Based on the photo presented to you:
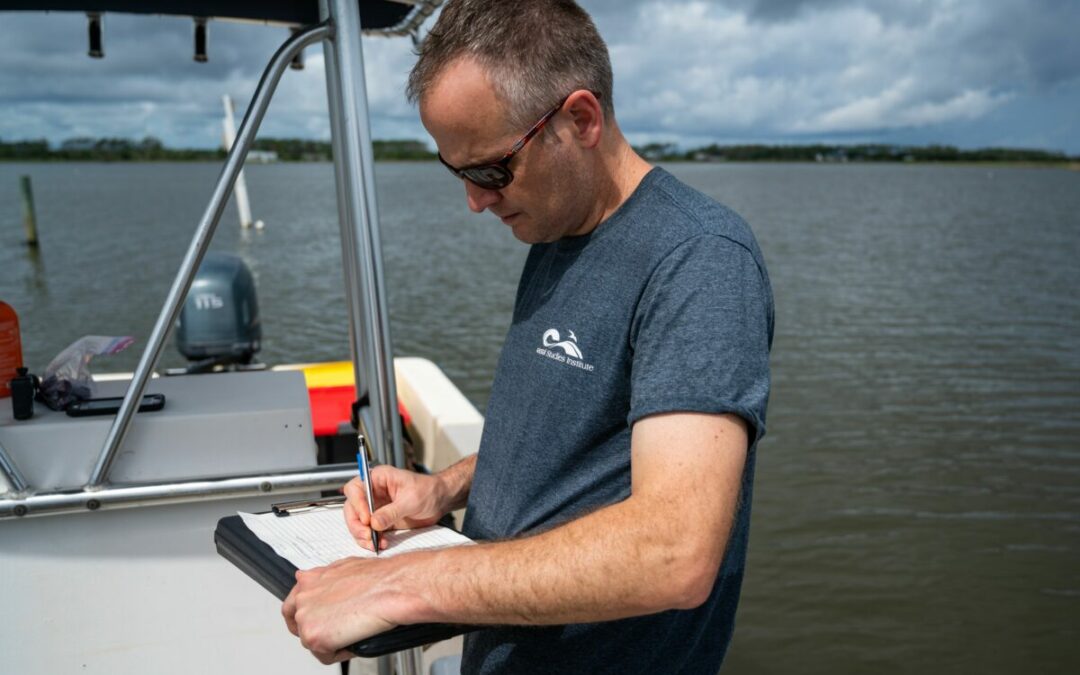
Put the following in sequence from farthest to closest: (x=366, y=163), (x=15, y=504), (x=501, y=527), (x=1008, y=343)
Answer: (x=1008, y=343), (x=366, y=163), (x=15, y=504), (x=501, y=527)

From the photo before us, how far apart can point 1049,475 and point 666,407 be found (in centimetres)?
758

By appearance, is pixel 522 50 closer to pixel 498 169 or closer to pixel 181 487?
pixel 498 169

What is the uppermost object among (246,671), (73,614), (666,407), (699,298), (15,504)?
(699,298)

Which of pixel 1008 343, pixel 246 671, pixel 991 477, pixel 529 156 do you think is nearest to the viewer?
pixel 529 156

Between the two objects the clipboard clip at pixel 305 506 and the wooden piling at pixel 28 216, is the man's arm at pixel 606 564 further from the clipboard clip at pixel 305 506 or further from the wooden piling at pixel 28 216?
the wooden piling at pixel 28 216

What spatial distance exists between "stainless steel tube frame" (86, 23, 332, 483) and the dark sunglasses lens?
2.47 feet

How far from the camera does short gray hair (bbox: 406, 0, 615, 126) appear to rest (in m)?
1.19

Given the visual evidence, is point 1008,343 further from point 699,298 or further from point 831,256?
point 699,298

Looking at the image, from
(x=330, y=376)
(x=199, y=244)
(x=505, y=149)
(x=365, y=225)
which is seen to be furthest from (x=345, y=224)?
(x=330, y=376)

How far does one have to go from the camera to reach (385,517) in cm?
147

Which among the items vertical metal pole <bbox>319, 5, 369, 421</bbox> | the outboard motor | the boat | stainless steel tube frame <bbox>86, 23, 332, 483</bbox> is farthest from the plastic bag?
the outboard motor

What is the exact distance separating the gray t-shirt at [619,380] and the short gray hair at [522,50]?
183 mm

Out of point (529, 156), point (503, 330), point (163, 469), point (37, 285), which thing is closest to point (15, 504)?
point (163, 469)

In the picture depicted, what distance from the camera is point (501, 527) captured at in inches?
54.8
